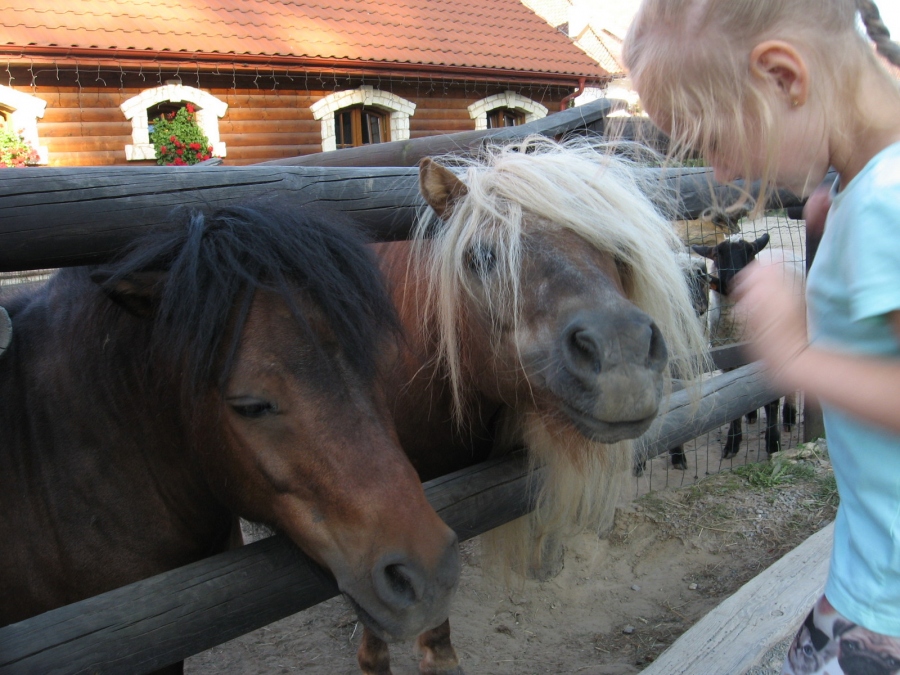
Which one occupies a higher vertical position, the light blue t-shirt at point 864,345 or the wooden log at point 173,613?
the light blue t-shirt at point 864,345

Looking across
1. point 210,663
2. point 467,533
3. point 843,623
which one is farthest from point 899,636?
point 210,663

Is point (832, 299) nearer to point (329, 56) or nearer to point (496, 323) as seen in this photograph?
point (496, 323)

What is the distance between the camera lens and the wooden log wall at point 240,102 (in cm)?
962

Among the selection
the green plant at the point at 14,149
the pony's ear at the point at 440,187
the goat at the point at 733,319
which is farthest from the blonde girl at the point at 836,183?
the green plant at the point at 14,149

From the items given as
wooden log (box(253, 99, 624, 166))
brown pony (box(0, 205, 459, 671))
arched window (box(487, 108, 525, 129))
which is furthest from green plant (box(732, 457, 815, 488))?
arched window (box(487, 108, 525, 129))

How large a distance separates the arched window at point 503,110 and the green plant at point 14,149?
7.83 metres

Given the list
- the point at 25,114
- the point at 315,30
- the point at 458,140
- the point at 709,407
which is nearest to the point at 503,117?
the point at 315,30

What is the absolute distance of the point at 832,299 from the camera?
1014mm

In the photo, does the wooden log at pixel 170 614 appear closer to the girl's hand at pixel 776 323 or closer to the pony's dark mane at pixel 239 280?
the pony's dark mane at pixel 239 280

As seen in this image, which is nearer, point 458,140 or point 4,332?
point 4,332

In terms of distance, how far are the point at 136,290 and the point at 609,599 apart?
9.44 ft

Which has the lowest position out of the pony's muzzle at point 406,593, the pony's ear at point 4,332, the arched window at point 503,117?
the pony's muzzle at point 406,593

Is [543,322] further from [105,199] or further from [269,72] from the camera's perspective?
[269,72]

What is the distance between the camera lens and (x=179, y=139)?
10297 mm
